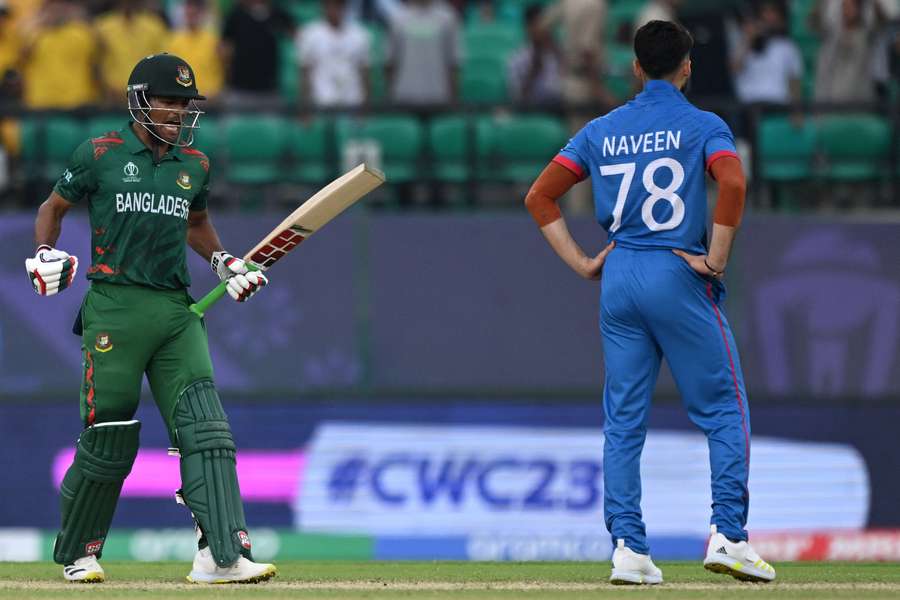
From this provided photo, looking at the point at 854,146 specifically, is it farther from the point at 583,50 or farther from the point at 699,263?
the point at 699,263

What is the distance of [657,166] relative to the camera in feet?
17.9

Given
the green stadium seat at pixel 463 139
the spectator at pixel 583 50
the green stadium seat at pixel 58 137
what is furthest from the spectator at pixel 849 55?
the green stadium seat at pixel 58 137

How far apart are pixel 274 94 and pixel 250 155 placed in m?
0.96

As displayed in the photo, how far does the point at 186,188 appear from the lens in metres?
5.64

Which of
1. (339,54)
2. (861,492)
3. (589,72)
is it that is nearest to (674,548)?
(861,492)

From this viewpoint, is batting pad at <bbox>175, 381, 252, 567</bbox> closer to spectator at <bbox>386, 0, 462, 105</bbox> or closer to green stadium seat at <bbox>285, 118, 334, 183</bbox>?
green stadium seat at <bbox>285, 118, 334, 183</bbox>

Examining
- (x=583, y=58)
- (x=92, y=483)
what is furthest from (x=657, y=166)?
(x=583, y=58)

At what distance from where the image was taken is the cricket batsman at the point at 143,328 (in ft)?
18.1

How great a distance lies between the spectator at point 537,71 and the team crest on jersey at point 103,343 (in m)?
6.00

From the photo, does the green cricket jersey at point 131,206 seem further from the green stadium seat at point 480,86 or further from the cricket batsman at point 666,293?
the green stadium seat at point 480,86

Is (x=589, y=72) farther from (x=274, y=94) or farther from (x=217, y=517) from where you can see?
(x=217, y=517)

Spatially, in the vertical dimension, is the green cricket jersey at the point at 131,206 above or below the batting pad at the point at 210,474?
above

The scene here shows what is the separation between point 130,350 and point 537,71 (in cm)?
621

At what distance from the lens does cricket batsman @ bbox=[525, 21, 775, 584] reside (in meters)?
5.38
